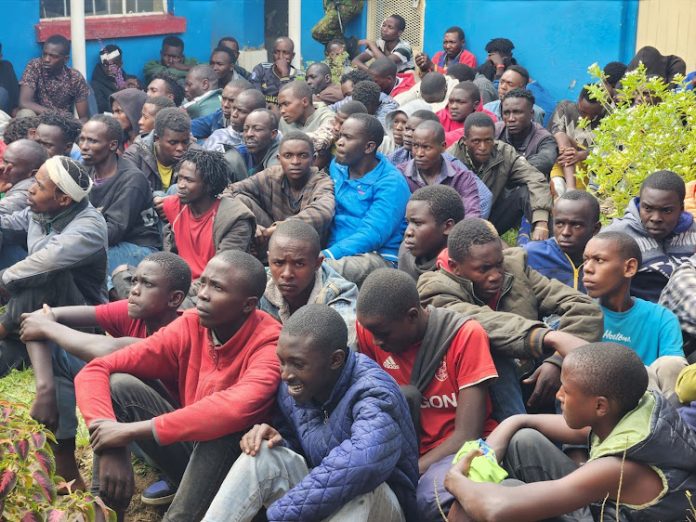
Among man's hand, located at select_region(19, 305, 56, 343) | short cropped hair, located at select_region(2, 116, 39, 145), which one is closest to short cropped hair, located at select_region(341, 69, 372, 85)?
short cropped hair, located at select_region(2, 116, 39, 145)

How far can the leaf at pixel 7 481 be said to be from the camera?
277cm

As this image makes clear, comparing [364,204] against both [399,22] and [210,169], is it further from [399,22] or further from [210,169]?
[399,22]

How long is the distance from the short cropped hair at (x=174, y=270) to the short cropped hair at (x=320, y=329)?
41.9 inches

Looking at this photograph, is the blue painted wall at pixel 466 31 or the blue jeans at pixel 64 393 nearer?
the blue jeans at pixel 64 393

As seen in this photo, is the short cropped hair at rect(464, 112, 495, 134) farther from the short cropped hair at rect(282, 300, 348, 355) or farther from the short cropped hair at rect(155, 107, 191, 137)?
the short cropped hair at rect(282, 300, 348, 355)

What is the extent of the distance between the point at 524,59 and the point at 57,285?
7.55m

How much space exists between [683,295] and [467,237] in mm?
1203

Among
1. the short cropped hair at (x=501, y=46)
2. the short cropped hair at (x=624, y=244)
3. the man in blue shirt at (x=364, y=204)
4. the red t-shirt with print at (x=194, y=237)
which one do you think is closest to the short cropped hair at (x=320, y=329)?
the short cropped hair at (x=624, y=244)

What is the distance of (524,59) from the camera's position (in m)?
11.7

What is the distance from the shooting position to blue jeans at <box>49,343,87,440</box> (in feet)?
15.7

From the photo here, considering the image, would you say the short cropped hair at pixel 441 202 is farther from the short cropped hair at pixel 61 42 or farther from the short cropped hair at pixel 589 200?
the short cropped hair at pixel 61 42

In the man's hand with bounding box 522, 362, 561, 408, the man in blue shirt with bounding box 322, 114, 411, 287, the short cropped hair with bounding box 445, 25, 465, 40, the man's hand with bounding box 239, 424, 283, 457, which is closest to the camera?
the man's hand with bounding box 239, 424, 283, 457

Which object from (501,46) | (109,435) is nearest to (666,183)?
(109,435)

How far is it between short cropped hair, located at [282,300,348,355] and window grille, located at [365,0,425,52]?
32.4 ft
